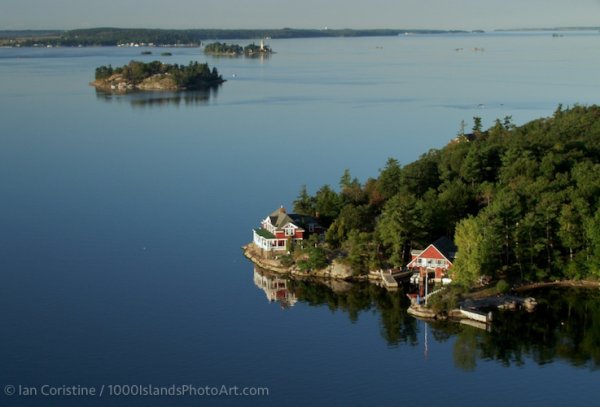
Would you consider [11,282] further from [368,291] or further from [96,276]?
[368,291]

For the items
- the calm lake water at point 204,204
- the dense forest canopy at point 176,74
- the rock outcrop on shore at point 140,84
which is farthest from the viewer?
the dense forest canopy at point 176,74

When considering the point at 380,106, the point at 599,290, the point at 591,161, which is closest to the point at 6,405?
the point at 599,290

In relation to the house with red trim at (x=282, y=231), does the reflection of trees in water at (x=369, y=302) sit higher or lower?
lower

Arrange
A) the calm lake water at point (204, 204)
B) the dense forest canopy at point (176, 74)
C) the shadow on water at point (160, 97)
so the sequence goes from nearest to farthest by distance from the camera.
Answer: the calm lake water at point (204, 204)
the shadow on water at point (160, 97)
the dense forest canopy at point (176, 74)

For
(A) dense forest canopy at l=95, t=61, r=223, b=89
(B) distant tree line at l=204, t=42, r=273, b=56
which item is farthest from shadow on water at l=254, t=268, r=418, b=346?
(B) distant tree line at l=204, t=42, r=273, b=56

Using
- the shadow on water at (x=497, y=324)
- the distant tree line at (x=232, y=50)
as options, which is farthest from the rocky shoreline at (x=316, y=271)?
the distant tree line at (x=232, y=50)

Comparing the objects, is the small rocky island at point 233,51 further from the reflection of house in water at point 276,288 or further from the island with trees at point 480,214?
the reflection of house in water at point 276,288

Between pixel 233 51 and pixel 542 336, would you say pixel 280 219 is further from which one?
pixel 233 51
